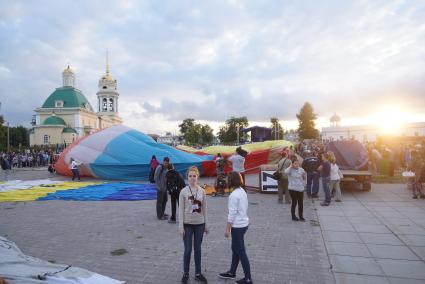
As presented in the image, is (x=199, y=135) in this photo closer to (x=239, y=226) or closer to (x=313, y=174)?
(x=313, y=174)

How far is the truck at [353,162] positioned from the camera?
13.2m

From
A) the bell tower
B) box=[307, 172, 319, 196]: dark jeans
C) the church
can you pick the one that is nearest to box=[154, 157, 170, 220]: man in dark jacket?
box=[307, 172, 319, 196]: dark jeans

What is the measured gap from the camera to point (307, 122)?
97500 mm

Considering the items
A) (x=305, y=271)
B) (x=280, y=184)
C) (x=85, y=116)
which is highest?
(x=85, y=116)

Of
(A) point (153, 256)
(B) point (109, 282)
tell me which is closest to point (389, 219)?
(A) point (153, 256)

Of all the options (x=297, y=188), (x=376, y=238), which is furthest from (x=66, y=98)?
(x=376, y=238)

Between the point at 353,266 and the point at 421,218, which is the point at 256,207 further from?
the point at 353,266

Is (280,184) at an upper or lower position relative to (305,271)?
upper

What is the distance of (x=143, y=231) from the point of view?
7.86 metres

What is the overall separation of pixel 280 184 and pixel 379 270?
6073mm

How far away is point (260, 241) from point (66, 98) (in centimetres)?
9446

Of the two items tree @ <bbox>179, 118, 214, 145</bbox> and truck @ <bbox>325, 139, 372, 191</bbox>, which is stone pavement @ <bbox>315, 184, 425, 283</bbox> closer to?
truck @ <bbox>325, 139, 372, 191</bbox>

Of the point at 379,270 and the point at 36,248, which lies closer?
the point at 379,270

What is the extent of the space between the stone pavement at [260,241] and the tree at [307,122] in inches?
3474
